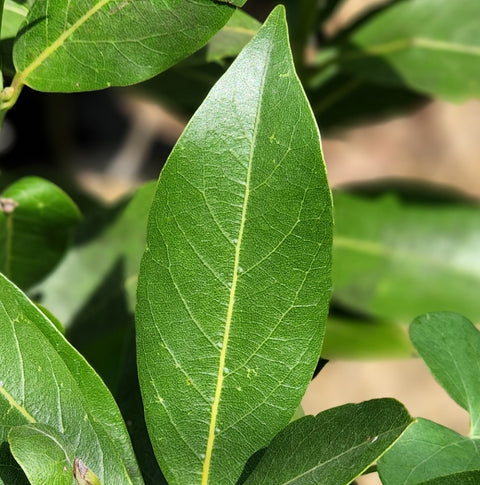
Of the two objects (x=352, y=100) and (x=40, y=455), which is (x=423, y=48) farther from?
(x=40, y=455)

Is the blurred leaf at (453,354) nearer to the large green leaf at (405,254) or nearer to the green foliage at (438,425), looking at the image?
the green foliage at (438,425)

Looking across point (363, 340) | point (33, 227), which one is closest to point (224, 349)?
point (33, 227)

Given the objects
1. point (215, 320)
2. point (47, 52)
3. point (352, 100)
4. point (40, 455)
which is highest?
point (352, 100)

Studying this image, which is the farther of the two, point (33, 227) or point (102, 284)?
point (102, 284)

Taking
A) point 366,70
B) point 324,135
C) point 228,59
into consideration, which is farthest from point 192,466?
point 324,135

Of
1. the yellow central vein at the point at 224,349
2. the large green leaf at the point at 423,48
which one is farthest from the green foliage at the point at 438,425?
the large green leaf at the point at 423,48

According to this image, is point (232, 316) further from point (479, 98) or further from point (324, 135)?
point (324, 135)

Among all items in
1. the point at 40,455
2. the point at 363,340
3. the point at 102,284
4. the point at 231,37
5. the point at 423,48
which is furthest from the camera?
the point at 363,340
